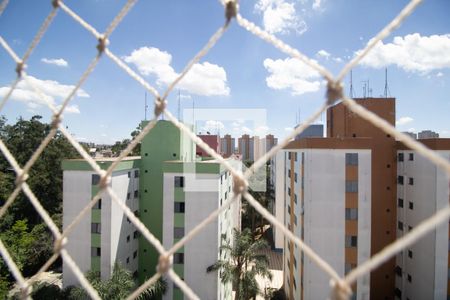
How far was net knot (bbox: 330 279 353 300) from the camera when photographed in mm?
580

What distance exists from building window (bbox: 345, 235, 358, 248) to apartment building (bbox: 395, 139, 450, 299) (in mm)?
1888

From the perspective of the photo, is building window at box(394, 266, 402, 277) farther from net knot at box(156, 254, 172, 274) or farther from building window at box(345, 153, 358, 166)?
net knot at box(156, 254, 172, 274)

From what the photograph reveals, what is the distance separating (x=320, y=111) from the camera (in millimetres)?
770

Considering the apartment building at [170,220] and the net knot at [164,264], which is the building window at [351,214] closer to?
the apartment building at [170,220]

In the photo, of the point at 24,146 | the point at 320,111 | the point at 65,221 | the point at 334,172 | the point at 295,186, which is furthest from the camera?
the point at 24,146

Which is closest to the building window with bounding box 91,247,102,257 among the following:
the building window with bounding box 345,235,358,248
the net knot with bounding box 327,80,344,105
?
the building window with bounding box 345,235,358,248

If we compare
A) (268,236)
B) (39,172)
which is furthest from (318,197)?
(39,172)

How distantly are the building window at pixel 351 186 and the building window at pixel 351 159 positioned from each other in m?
0.48

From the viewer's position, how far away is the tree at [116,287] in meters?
5.93

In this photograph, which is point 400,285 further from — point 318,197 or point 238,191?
point 238,191

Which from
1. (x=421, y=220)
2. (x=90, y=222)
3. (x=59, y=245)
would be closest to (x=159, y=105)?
(x=59, y=245)

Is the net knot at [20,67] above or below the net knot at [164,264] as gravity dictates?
above

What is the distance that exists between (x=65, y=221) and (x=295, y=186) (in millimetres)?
7206

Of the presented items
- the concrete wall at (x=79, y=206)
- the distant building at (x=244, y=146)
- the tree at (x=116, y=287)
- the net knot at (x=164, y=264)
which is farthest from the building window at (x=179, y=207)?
the distant building at (x=244, y=146)
